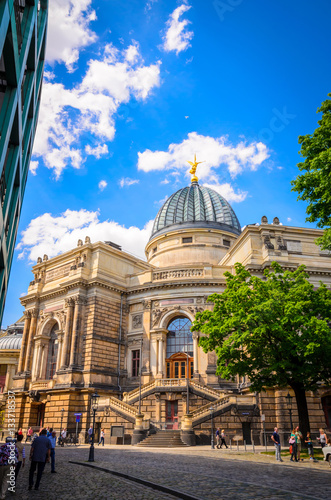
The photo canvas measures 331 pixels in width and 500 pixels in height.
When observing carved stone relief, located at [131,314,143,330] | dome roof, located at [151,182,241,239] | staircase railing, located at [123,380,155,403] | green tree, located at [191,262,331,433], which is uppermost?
dome roof, located at [151,182,241,239]

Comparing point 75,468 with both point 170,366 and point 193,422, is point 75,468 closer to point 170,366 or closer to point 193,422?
point 193,422

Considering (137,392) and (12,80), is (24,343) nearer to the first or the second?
(137,392)

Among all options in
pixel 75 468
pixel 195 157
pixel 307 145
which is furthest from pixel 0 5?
pixel 195 157

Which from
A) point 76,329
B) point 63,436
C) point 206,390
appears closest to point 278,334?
point 206,390

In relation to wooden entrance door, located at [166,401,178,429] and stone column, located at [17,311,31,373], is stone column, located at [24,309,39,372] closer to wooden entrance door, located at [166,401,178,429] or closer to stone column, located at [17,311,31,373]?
stone column, located at [17,311,31,373]

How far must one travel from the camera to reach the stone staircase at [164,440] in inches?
1165

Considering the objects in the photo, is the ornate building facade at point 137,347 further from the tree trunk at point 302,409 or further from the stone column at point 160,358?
the tree trunk at point 302,409

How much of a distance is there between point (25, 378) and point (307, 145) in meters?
38.5

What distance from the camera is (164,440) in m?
30.1

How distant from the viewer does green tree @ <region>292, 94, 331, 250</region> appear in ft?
57.8

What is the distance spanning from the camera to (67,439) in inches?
1379

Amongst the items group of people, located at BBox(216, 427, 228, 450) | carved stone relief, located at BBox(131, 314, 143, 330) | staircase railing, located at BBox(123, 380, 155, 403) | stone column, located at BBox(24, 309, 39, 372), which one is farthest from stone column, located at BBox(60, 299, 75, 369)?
group of people, located at BBox(216, 427, 228, 450)

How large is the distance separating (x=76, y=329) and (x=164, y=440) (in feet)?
50.7

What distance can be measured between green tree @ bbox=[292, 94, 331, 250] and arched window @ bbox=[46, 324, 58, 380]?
33317mm
